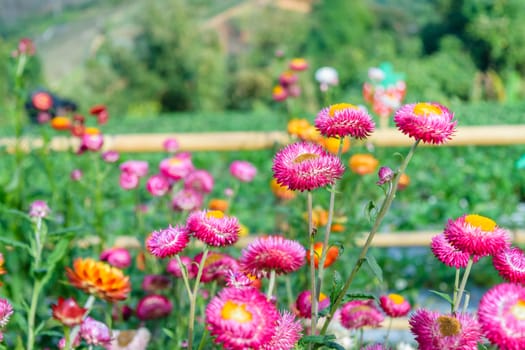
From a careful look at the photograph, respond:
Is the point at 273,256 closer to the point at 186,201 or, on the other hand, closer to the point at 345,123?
the point at 345,123

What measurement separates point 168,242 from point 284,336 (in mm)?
195

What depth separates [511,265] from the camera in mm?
792

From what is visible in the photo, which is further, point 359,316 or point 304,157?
point 359,316

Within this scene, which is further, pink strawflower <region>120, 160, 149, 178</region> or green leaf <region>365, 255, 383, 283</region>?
pink strawflower <region>120, 160, 149, 178</region>

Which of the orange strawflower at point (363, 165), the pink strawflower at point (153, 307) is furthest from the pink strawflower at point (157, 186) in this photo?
the orange strawflower at point (363, 165)

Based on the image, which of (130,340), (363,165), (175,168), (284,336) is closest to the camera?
(284,336)

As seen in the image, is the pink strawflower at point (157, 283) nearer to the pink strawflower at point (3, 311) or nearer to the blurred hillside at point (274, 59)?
the pink strawflower at point (3, 311)

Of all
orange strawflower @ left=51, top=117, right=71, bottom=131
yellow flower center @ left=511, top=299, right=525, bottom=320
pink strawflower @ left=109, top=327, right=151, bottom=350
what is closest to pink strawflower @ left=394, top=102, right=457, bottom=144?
yellow flower center @ left=511, top=299, right=525, bottom=320

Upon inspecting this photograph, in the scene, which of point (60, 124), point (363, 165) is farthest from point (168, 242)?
point (60, 124)

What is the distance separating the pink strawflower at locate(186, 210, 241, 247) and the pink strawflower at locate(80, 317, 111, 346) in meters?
0.30

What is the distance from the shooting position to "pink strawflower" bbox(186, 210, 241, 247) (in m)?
0.81

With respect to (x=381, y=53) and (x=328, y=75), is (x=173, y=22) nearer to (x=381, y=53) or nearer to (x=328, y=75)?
(x=381, y=53)

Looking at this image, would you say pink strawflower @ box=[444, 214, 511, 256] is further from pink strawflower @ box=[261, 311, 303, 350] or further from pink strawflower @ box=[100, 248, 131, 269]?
pink strawflower @ box=[100, 248, 131, 269]

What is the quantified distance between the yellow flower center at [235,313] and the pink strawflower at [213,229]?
6.9 inches
